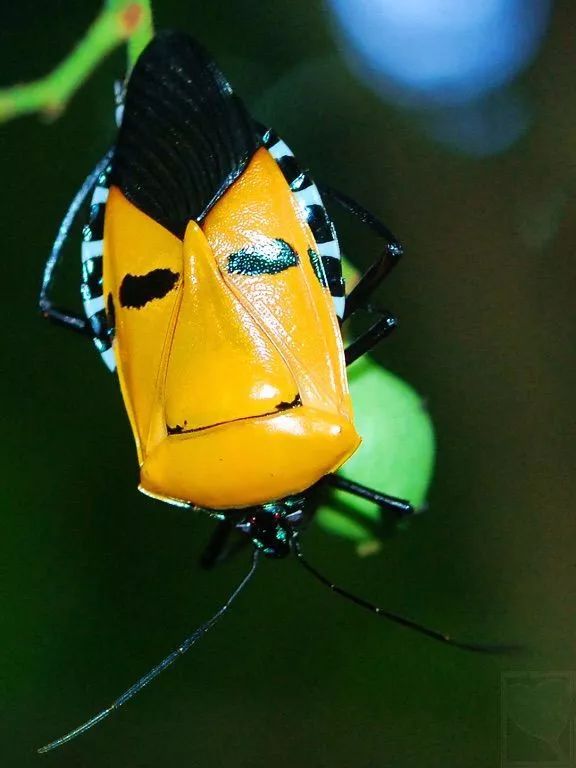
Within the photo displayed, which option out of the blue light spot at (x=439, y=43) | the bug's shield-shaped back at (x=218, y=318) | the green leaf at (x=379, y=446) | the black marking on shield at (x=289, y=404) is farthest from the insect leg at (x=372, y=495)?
the blue light spot at (x=439, y=43)

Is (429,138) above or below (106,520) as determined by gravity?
above

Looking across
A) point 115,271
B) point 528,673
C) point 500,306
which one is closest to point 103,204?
point 115,271

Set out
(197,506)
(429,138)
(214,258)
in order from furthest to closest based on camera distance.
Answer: (429,138)
(197,506)
(214,258)

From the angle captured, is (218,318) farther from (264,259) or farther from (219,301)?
(264,259)

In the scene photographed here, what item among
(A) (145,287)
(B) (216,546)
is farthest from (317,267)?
(B) (216,546)

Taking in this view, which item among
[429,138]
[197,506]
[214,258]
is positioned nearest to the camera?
[214,258]

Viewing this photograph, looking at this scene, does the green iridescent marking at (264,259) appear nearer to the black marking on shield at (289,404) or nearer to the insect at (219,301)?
the insect at (219,301)

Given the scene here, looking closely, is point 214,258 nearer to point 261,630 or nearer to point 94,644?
point 261,630
